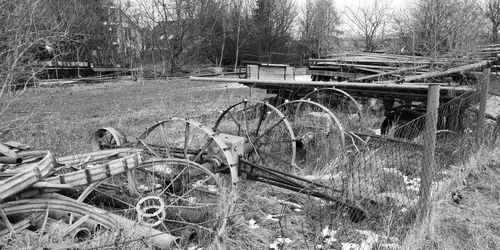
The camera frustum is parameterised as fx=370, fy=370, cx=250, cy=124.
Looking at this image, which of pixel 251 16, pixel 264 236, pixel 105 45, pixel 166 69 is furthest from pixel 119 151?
pixel 251 16

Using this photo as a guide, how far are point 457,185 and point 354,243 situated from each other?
2.05 metres

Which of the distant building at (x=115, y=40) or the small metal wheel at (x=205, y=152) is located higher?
the distant building at (x=115, y=40)

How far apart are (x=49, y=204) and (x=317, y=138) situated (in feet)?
13.5

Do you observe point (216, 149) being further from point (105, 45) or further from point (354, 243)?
point (105, 45)

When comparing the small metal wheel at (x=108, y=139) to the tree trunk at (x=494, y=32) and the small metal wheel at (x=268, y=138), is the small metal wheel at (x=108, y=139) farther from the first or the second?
the tree trunk at (x=494, y=32)

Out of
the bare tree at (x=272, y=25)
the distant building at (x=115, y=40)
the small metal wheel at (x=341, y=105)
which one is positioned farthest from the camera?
the bare tree at (x=272, y=25)

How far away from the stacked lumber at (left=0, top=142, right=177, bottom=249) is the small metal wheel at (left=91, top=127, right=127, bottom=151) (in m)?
1.83

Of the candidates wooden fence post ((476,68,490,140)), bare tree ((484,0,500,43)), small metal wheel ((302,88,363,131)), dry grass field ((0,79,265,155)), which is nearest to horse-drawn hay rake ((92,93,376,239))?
small metal wheel ((302,88,363,131))

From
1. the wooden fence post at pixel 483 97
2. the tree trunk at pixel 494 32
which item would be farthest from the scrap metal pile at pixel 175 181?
the tree trunk at pixel 494 32

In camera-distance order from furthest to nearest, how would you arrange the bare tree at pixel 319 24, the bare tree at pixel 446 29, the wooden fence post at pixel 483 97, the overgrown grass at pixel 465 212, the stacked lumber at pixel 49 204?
the bare tree at pixel 319 24
the bare tree at pixel 446 29
the wooden fence post at pixel 483 97
the overgrown grass at pixel 465 212
the stacked lumber at pixel 49 204

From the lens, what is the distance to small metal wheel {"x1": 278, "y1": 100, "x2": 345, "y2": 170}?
5434mm

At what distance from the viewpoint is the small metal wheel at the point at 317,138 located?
543 cm

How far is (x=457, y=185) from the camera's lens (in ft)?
14.3

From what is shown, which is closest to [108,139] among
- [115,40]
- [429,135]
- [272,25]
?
[429,135]
